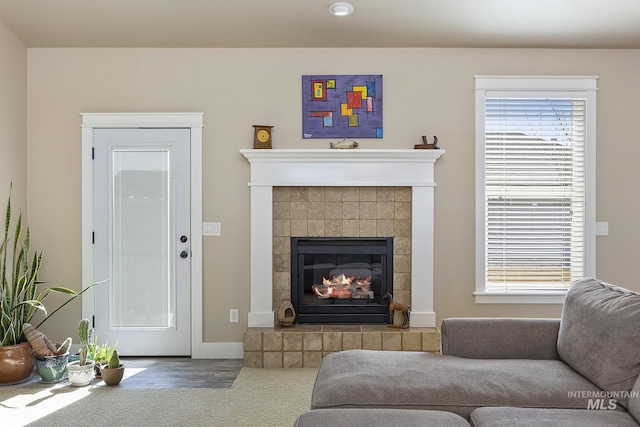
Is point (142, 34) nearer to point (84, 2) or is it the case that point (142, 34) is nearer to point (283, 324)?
point (84, 2)

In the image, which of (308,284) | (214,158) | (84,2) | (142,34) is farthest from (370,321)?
(84,2)

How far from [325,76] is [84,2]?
1.83 meters

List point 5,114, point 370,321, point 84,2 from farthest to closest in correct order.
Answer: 1. point 370,321
2. point 5,114
3. point 84,2

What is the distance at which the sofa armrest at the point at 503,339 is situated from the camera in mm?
2738

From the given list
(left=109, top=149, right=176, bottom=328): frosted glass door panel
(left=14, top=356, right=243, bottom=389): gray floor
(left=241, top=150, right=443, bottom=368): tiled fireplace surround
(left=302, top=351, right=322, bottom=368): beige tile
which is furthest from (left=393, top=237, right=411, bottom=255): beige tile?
(left=109, top=149, right=176, bottom=328): frosted glass door panel

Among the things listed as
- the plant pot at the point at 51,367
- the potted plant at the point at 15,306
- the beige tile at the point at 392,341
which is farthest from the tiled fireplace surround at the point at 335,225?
the potted plant at the point at 15,306

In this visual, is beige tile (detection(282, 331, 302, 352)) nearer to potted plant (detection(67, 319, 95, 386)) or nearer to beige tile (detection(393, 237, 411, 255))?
beige tile (detection(393, 237, 411, 255))

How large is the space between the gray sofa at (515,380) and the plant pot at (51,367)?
2.16m

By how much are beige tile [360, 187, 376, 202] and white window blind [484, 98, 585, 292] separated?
3.02 feet

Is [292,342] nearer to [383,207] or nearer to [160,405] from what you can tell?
[160,405]

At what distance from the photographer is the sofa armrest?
2.74m

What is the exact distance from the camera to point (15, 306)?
3.88 m

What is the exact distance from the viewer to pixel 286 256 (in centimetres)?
455

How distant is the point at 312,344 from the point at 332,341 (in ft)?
0.50
